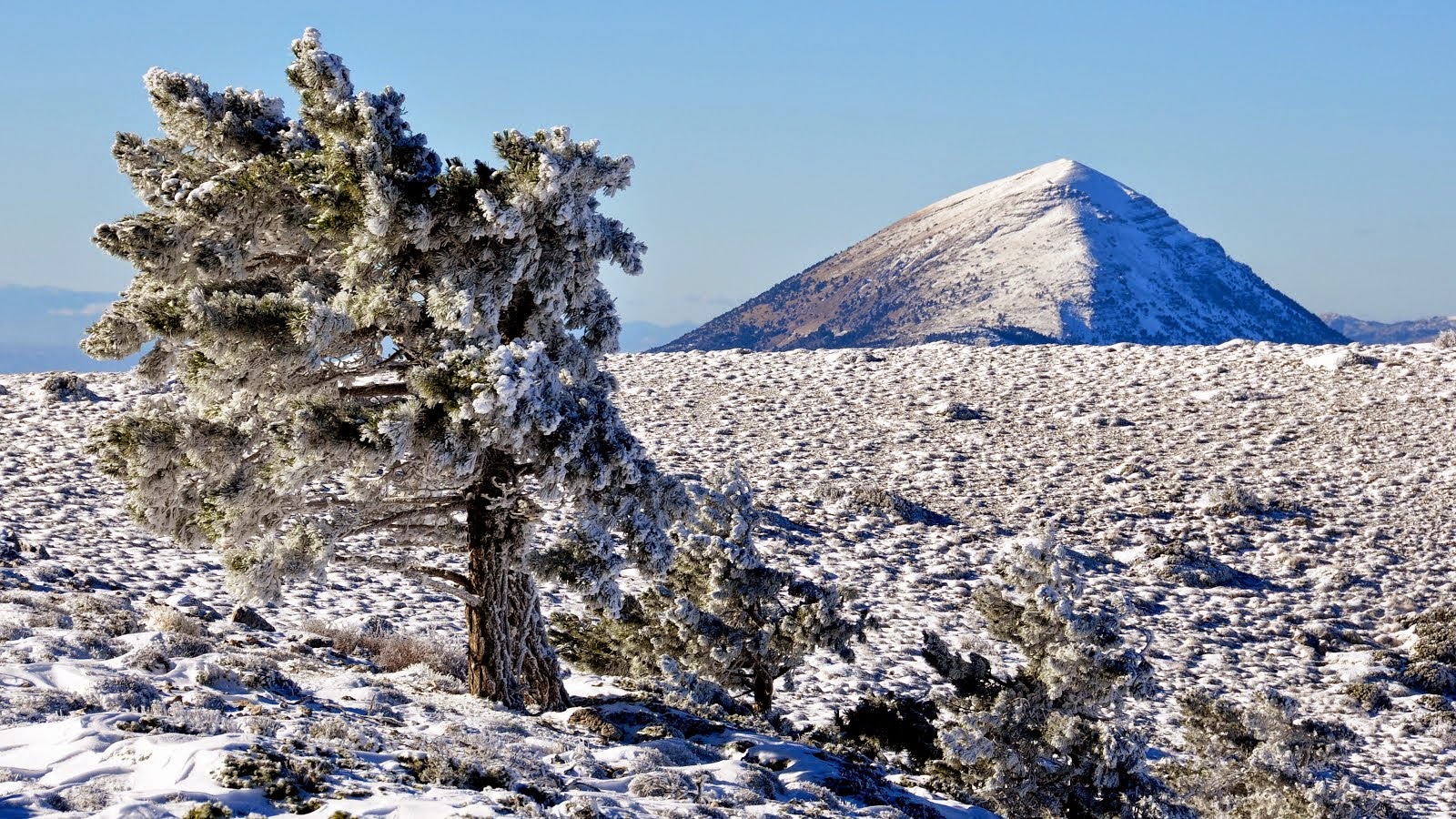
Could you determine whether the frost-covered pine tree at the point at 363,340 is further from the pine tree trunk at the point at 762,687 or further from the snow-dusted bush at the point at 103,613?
the pine tree trunk at the point at 762,687

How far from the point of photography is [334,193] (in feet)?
38.7

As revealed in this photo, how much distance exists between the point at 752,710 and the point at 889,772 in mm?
2772

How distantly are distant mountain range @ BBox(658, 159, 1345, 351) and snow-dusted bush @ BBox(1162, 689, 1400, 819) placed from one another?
88.1m

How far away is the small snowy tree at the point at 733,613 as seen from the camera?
16.4 m

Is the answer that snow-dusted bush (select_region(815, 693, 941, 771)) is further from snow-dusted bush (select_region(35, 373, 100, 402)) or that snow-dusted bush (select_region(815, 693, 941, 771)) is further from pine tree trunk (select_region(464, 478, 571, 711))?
snow-dusted bush (select_region(35, 373, 100, 402))

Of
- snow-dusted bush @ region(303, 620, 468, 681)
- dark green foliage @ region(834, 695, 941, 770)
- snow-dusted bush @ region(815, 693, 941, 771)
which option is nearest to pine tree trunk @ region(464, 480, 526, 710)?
snow-dusted bush @ region(303, 620, 468, 681)

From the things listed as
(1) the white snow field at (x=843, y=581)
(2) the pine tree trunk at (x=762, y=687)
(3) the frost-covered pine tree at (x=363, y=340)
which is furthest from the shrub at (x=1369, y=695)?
(3) the frost-covered pine tree at (x=363, y=340)

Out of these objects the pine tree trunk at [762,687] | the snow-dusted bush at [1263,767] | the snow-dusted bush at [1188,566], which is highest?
the snow-dusted bush at [1188,566]

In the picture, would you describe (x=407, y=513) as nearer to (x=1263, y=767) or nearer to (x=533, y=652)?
(x=533, y=652)

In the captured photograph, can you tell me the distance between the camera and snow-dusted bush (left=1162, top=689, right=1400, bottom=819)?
14141 mm

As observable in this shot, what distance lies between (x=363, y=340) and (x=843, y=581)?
13.6 metres

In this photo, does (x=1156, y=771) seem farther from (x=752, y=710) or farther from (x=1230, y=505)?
(x=1230, y=505)

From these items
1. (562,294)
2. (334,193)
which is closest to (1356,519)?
(562,294)

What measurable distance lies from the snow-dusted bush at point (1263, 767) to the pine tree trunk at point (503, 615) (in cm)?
814
